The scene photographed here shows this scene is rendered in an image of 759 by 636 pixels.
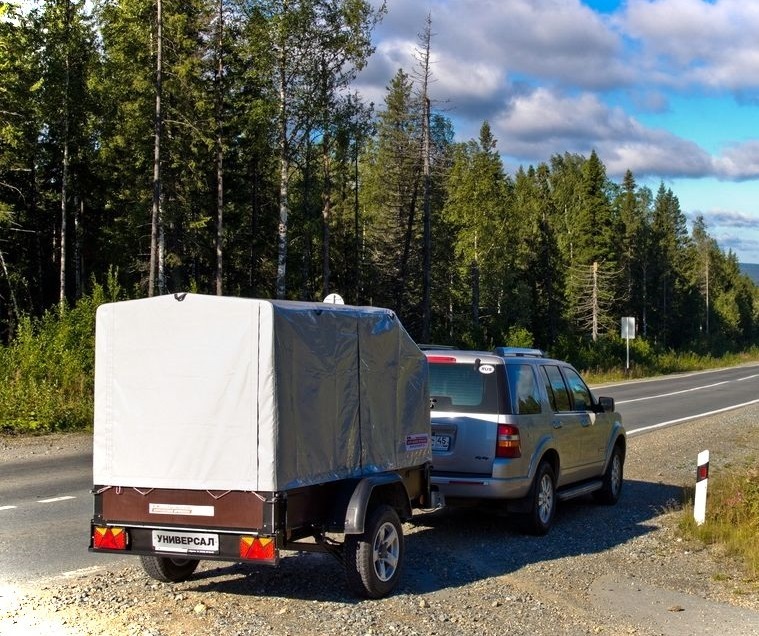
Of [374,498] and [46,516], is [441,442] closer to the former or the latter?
[374,498]

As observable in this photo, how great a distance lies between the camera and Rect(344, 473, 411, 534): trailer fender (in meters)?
6.19

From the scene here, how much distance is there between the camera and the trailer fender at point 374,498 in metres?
6.19

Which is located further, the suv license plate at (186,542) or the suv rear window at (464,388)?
the suv rear window at (464,388)

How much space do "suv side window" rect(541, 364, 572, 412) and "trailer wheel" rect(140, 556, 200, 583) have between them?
4.56 meters

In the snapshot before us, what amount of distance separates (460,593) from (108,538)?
267 cm

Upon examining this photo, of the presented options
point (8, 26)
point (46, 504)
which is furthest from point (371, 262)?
point (46, 504)

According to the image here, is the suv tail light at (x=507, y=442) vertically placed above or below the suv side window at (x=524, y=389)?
below

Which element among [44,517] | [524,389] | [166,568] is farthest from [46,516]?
[524,389]

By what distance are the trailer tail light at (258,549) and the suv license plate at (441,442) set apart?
3385 mm

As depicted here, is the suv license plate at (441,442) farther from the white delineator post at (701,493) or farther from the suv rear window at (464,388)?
the white delineator post at (701,493)

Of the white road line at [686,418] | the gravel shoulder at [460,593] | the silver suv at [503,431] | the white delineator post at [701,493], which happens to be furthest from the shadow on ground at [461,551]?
the white road line at [686,418]

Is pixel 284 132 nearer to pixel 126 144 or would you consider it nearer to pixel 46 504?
pixel 126 144

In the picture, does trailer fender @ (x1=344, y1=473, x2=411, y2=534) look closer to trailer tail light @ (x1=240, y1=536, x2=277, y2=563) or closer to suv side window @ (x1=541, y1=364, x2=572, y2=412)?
trailer tail light @ (x1=240, y1=536, x2=277, y2=563)

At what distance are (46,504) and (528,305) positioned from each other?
57.0m
